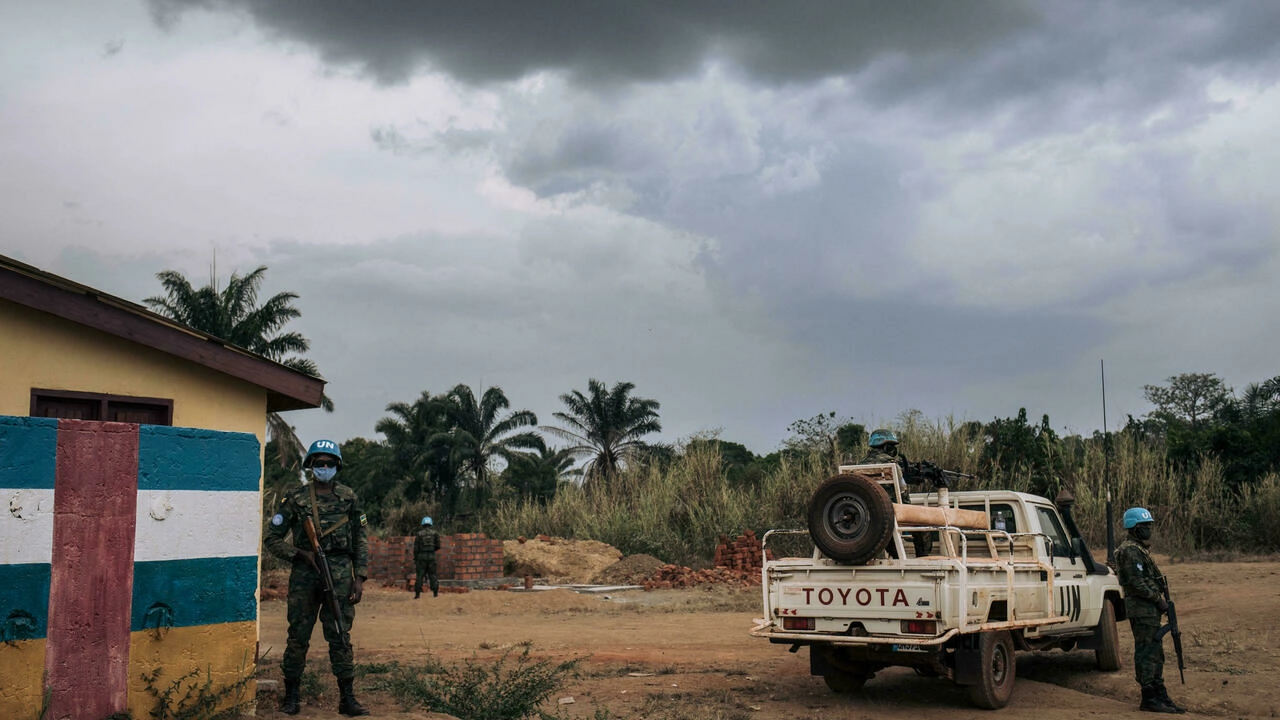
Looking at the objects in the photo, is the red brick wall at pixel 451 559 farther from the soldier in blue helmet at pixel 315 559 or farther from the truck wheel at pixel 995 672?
the truck wheel at pixel 995 672

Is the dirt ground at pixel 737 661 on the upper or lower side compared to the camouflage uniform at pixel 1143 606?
lower

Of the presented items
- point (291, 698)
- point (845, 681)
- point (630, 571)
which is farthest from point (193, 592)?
point (630, 571)

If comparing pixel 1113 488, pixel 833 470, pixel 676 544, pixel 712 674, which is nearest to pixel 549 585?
pixel 676 544

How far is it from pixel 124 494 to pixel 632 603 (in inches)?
591

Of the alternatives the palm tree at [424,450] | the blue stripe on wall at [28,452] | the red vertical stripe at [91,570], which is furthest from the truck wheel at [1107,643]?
the palm tree at [424,450]

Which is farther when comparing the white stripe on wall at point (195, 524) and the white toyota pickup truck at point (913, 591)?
the white toyota pickup truck at point (913, 591)

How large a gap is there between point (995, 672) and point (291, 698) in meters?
5.56

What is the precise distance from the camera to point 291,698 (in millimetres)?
7254

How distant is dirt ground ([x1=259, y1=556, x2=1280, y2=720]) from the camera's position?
8.68m

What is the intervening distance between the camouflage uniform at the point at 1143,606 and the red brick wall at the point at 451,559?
16.6m

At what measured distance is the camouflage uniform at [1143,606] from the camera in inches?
336

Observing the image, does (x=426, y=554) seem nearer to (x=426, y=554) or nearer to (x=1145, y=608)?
(x=426, y=554)

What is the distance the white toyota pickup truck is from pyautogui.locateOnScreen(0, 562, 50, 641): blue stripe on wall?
530 cm

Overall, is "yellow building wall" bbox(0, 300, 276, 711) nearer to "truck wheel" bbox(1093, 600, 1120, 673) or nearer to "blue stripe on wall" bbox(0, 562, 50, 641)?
"blue stripe on wall" bbox(0, 562, 50, 641)
